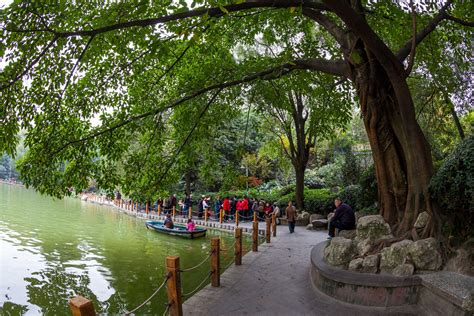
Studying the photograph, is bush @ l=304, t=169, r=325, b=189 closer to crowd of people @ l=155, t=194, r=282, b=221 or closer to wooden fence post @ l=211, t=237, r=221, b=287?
crowd of people @ l=155, t=194, r=282, b=221

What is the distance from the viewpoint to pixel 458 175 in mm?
6398

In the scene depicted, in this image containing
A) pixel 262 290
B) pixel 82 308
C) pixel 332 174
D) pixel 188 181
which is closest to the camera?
pixel 82 308

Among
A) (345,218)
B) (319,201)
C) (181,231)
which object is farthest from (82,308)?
(319,201)

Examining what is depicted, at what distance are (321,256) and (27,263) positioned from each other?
943 centimetres

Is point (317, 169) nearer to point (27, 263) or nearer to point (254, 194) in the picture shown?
point (254, 194)

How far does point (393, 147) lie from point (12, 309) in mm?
8808

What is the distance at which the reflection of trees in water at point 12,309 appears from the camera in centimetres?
798

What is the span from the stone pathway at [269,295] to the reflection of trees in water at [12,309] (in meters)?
3.82

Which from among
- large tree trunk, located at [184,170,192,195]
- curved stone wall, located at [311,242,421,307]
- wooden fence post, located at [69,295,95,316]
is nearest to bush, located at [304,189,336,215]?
large tree trunk, located at [184,170,192,195]

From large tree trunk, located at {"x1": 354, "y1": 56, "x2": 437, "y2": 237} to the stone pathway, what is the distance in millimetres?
2119

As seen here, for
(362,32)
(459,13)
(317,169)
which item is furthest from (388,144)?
(317,169)

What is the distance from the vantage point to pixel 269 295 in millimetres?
7438

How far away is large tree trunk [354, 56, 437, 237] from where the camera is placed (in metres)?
7.55

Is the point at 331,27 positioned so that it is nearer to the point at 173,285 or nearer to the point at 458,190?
the point at 458,190
